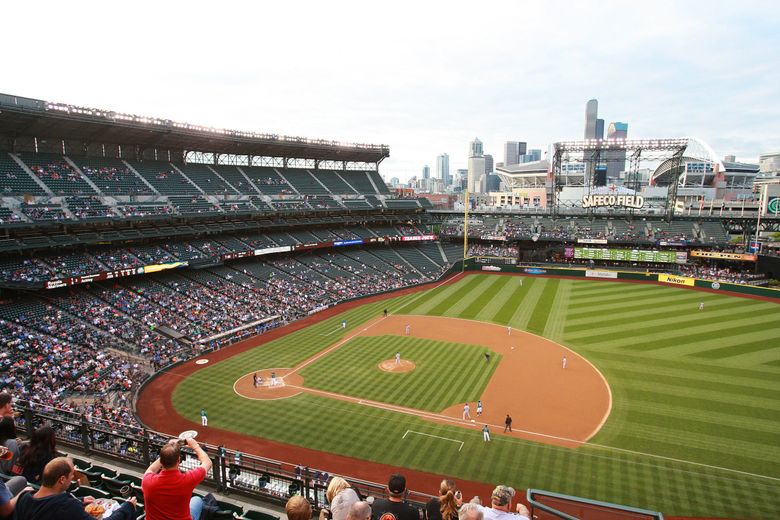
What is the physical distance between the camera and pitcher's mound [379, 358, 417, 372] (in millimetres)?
32156

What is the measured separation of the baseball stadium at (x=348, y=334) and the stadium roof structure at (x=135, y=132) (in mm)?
293

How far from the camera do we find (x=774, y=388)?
2781 centimetres

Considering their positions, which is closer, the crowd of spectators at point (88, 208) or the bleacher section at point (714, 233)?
the crowd of spectators at point (88, 208)

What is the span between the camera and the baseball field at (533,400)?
20.0 m

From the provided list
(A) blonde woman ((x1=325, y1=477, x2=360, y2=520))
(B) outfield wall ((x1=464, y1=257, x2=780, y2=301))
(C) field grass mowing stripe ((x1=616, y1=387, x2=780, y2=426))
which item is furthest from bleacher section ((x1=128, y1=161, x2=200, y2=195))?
(A) blonde woman ((x1=325, y1=477, x2=360, y2=520))

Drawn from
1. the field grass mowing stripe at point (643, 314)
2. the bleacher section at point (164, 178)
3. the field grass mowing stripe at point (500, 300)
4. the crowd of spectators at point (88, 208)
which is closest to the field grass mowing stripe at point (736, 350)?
the field grass mowing stripe at point (643, 314)

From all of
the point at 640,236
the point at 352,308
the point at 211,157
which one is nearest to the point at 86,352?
the point at 352,308

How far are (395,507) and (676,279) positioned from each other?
6633 centimetres

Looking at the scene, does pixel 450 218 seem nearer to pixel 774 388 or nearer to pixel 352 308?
pixel 352 308

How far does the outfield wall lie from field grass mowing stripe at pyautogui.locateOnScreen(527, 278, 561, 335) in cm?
450

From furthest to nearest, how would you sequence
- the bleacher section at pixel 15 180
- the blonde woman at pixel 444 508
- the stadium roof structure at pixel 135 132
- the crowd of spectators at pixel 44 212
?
the stadium roof structure at pixel 135 132 < the bleacher section at pixel 15 180 < the crowd of spectators at pixel 44 212 < the blonde woman at pixel 444 508

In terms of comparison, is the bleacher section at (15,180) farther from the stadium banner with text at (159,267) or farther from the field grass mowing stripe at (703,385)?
the field grass mowing stripe at (703,385)

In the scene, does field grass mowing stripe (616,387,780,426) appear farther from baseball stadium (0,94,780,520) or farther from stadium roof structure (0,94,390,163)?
stadium roof structure (0,94,390,163)

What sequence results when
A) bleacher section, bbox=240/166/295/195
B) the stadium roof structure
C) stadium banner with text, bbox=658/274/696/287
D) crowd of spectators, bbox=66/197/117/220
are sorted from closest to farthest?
the stadium roof structure, crowd of spectators, bbox=66/197/117/220, stadium banner with text, bbox=658/274/696/287, bleacher section, bbox=240/166/295/195
